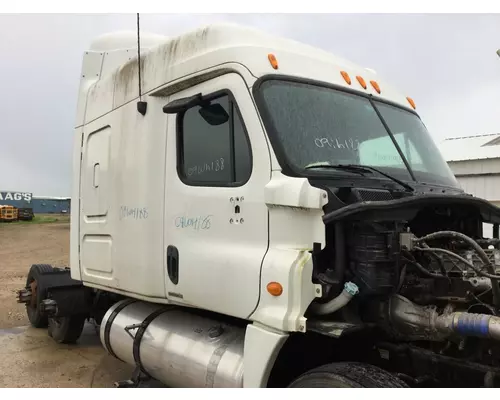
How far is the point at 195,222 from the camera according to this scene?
3588mm

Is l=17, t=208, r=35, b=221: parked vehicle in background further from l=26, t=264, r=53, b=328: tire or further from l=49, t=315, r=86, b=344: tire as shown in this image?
l=49, t=315, r=86, b=344: tire

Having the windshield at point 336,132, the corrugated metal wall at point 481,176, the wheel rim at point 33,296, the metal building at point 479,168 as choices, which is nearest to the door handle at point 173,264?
the windshield at point 336,132

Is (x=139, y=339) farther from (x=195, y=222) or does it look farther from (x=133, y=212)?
(x=195, y=222)

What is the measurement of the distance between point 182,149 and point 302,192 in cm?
133

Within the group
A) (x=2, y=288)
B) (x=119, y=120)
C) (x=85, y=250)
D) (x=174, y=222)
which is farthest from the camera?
(x=2, y=288)

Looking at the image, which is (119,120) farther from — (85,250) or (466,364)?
(466,364)

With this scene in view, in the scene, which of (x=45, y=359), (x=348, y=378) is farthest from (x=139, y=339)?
(x=45, y=359)

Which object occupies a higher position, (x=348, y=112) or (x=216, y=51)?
(x=216, y=51)

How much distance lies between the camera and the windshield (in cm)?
318

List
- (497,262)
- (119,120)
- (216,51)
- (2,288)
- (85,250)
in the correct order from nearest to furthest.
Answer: (497,262)
(216,51)
(119,120)
(85,250)
(2,288)

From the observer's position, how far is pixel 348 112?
11.8ft

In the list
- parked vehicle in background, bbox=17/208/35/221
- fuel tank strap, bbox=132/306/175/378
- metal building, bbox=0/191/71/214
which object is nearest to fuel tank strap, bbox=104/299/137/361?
fuel tank strap, bbox=132/306/175/378

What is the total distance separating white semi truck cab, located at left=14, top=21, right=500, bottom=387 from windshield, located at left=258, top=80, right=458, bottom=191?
0.01 m

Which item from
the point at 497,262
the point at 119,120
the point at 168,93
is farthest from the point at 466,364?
the point at 119,120
